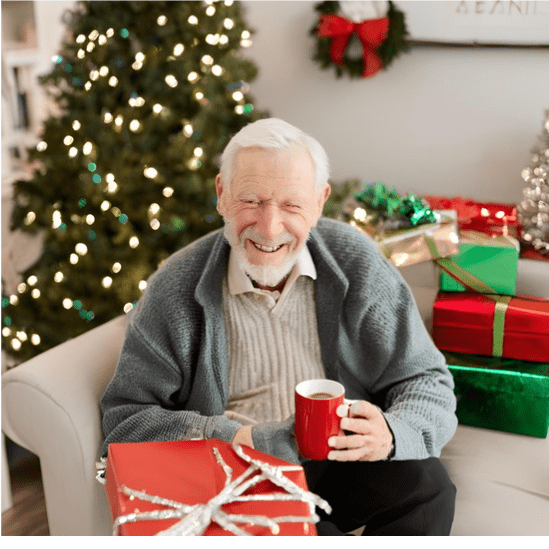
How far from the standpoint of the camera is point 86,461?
146cm

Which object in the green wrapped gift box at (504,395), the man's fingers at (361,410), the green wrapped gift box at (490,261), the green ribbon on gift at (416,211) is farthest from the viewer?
the green ribbon on gift at (416,211)

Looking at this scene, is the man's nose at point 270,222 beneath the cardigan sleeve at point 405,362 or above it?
above

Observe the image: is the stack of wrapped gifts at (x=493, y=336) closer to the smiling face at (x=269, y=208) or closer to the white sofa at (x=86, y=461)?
the white sofa at (x=86, y=461)

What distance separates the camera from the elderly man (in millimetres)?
1381

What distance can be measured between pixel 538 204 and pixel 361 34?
891 mm

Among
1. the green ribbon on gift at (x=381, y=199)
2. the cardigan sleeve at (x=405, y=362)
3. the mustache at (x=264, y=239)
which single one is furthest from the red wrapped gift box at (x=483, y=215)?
the mustache at (x=264, y=239)

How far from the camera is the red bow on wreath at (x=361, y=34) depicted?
2.38 m

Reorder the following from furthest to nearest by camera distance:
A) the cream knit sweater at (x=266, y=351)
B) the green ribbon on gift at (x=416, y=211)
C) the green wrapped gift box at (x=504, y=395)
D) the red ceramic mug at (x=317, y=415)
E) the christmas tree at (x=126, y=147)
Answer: the christmas tree at (x=126, y=147)
the green ribbon on gift at (x=416, y=211)
the green wrapped gift box at (x=504, y=395)
the cream knit sweater at (x=266, y=351)
the red ceramic mug at (x=317, y=415)

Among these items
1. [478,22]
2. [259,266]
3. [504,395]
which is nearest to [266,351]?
[259,266]

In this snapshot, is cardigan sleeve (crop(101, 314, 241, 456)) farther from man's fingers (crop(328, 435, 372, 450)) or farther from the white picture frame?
the white picture frame

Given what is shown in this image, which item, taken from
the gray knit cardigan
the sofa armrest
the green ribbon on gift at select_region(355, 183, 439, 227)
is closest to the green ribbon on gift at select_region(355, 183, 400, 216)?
the green ribbon on gift at select_region(355, 183, 439, 227)

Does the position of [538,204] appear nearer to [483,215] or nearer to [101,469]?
[483,215]

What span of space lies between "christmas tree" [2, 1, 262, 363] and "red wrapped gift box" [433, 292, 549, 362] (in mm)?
906

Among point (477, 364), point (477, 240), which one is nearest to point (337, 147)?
point (477, 240)
